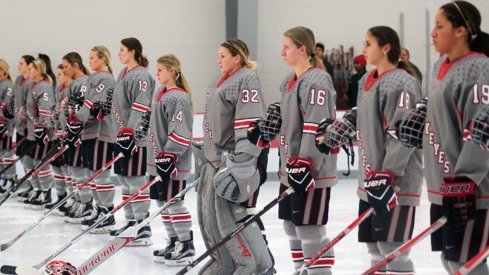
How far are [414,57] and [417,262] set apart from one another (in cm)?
583

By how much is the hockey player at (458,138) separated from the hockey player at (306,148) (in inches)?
31.5

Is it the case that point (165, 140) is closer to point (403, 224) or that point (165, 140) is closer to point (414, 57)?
point (403, 224)

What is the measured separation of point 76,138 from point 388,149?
3.72 meters

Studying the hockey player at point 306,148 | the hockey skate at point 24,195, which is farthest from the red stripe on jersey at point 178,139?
the hockey skate at point 24,195

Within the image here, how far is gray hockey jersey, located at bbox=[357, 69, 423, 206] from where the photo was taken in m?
3.39

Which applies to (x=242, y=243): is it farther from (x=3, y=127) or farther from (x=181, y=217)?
(x=3, y=127)

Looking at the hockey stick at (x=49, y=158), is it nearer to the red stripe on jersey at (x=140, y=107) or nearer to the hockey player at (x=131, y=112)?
the hockey player at (x=131, y=112)

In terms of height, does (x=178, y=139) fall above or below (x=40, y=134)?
above

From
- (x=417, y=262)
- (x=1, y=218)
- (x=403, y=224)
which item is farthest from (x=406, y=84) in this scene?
(x=1, y=218)

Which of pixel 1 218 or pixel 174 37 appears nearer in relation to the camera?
pixel 1 218

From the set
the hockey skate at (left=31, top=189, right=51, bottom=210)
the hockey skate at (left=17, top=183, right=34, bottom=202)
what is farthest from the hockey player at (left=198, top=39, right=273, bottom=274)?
the hockey skate at (left=17, top=183, right=34, bottom=202)

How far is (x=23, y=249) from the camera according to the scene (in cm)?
586

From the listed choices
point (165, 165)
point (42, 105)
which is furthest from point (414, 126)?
point (42, 105)

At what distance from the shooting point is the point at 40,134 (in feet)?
24.6
